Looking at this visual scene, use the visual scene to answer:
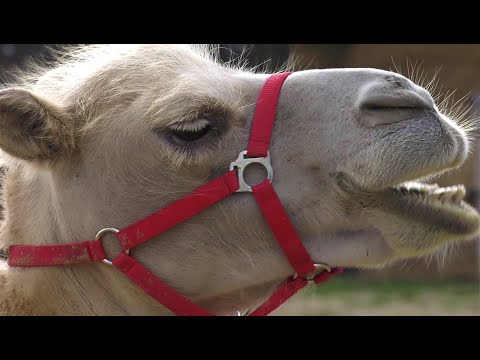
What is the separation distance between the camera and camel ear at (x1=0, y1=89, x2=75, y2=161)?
3.13m

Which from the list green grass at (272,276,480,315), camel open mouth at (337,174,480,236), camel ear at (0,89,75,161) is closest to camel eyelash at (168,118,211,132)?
camel ear at (0,89,75,161)

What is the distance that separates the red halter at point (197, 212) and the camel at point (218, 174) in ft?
0.14

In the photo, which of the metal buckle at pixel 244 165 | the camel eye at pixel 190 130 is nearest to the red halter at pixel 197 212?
the metal buckle at pixel 244 165

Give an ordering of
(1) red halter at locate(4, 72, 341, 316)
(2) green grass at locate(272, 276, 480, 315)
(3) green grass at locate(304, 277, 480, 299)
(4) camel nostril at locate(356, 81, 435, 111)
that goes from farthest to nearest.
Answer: (3) green grass at locate(304, 277, 480, 299) < (2) green grass at locate(272, 276, 480, 315) < (1) red halter at locate(4, 72, 341, 316) < (4) camel nostril at locate(356, 81, 435, 111)

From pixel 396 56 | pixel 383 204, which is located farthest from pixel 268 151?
pixel 396 56

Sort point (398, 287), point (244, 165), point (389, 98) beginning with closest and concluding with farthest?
point (389, 98), point (244, 165), point (398, 287)

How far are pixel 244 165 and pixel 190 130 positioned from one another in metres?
0.30

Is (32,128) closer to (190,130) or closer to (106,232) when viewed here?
(106,232)

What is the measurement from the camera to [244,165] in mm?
3154

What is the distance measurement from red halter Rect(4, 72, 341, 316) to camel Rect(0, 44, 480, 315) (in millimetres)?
44

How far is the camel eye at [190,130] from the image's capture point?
317 cm

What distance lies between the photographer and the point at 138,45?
3.71m

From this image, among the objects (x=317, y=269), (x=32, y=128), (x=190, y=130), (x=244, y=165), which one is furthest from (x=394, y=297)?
(x=32, y=128)

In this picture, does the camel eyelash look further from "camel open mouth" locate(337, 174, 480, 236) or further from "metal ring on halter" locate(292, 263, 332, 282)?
"metal ring on halter" locate(292, 263, 332, 282)
